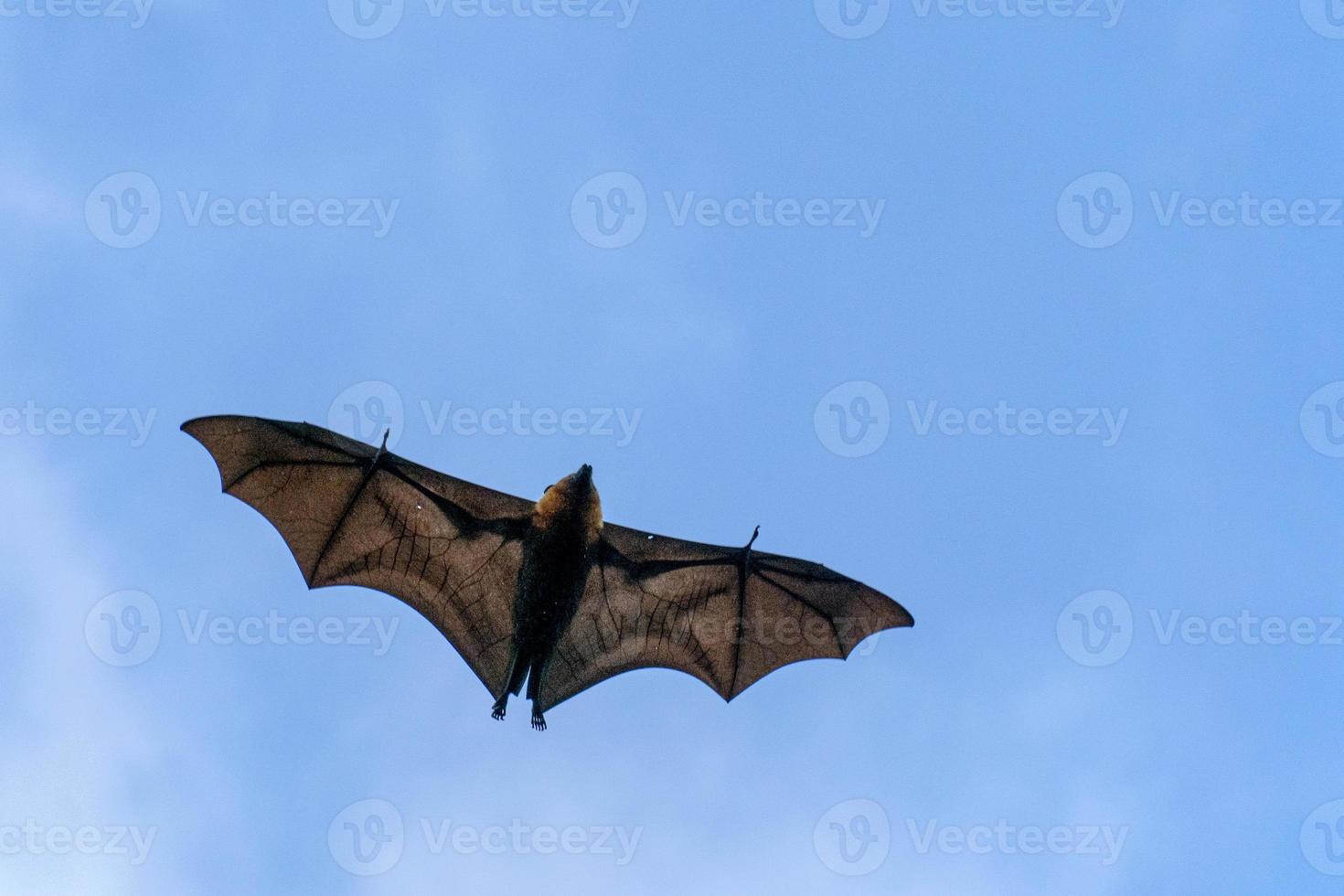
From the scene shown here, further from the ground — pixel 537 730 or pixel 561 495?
pixel 561 495

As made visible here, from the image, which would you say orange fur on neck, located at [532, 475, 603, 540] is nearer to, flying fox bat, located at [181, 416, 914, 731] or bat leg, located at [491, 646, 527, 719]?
flying fox bat, located at [181, 416, 914, 731]

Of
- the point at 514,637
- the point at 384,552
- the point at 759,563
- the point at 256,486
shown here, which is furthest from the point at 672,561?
the point at 256,486

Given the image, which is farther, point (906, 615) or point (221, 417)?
point (906, 615)

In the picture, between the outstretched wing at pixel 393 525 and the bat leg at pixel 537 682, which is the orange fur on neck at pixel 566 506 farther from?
the bat leg at pixel 537 682

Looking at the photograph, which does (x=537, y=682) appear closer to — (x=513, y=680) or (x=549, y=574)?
(x=513, y=680)

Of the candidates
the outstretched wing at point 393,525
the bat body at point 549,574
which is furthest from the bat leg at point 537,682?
the outstretched wing at point 393,525

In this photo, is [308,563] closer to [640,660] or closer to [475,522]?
[475,522]
